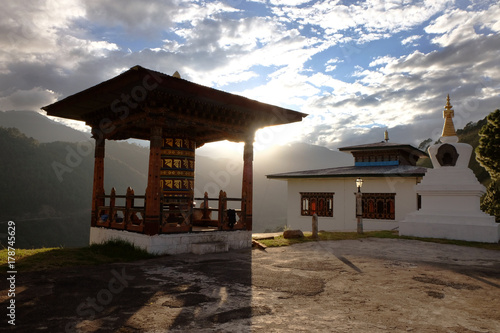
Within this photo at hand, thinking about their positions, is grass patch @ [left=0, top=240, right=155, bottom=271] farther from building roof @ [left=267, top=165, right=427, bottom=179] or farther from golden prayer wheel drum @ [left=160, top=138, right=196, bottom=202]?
building roof @ [left=267, top=165, right=427, bottom=179]

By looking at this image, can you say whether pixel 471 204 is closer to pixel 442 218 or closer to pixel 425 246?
pixel 442 218

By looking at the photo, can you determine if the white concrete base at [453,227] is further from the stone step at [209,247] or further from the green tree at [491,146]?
the green tree at [491,146]

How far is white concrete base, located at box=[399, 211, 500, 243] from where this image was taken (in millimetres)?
14625

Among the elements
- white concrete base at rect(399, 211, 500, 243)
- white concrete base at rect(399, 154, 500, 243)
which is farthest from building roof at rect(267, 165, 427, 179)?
white concrete base at rect(399, 211, 500, 243)

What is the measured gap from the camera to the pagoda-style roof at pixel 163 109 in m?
8.75

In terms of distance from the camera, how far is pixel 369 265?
8305mm

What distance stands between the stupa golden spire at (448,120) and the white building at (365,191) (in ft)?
9.78

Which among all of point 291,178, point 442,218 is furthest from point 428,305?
point 291,178

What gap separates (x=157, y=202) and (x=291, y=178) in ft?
54.5

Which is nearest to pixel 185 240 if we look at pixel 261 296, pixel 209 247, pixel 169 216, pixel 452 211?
pixel 209 247
